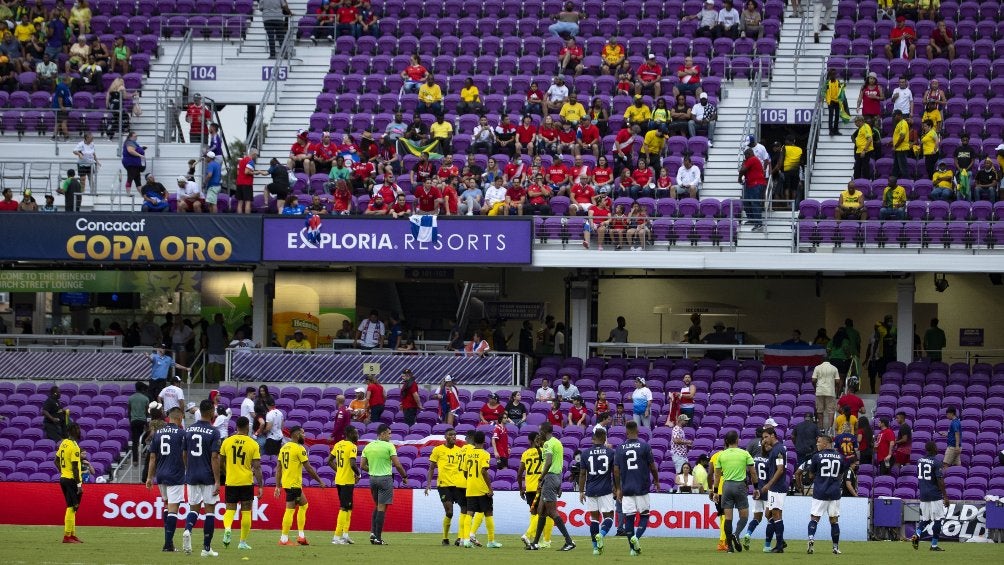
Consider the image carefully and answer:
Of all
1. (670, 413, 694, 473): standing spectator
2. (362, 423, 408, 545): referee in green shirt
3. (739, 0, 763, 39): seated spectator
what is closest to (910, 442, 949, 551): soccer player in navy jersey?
(670, 413, 694, 473): standing spectator

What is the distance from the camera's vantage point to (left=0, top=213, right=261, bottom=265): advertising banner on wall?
1211 inches

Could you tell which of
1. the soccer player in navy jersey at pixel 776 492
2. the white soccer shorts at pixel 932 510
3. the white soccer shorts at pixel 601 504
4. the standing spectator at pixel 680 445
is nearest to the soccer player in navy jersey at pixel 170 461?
the white soccer shorts at pixel 601 504

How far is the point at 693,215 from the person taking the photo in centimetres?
3106

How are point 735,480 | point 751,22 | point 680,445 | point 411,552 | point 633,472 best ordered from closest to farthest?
point 411,552
point 633,472
point 735,480
point 680,445
point 751,22

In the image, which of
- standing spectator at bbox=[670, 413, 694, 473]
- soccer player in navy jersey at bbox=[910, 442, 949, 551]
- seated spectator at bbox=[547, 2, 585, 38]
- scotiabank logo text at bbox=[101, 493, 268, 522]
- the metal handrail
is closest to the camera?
soccer player in navy jersey at bbox=[910, 442, 949, 551]

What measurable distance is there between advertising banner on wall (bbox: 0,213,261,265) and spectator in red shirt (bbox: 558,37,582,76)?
29.2ft

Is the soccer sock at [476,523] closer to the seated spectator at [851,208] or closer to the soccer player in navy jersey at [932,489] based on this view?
the soccer player in navy jersey at [932,489]

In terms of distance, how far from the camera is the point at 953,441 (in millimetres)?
27328

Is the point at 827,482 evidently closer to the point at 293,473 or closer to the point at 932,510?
the point at 932,510

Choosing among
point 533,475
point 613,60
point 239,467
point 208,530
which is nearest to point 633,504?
point 533,475

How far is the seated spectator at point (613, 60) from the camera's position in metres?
35.8

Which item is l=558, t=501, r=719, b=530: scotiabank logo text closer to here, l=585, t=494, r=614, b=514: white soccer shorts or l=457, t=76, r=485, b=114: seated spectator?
l=585, t=494, r=614, b=514: white soccer shorts

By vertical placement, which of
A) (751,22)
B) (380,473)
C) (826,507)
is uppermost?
(751,22)

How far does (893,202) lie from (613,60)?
8.11m
